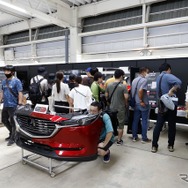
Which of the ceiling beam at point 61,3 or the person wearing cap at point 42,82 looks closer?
the person wearing cap at point 42,82

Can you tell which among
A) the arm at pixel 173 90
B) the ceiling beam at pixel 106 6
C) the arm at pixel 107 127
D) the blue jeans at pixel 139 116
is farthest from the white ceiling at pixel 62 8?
the arm at pixel 107 127

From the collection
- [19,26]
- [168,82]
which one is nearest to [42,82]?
[168,82]

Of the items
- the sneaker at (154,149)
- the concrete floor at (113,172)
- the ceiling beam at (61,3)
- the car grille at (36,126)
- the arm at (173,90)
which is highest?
the ceiling beam at (61,3)

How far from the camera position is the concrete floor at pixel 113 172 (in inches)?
90.2

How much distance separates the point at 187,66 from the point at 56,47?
6.10 meters

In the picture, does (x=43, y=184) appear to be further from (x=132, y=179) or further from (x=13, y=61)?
(x=13, y=61)

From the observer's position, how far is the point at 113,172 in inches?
101

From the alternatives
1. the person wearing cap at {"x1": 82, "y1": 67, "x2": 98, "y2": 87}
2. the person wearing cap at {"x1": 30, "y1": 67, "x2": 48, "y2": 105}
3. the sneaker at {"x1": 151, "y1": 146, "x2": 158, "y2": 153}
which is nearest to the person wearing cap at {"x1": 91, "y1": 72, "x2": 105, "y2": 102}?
the person wearing cap at {"x1": 82, "y1": 67, "x2": 98, "y2": 87}

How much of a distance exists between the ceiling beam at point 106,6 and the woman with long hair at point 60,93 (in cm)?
456

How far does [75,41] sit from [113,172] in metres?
6.64

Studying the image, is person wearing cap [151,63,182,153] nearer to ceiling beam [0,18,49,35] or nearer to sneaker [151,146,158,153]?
sneaker [151,146,158,153]

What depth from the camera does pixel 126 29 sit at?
713cm

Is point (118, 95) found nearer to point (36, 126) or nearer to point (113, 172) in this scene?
point (113, 172)

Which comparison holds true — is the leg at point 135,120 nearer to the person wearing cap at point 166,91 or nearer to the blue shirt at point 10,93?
the person wearing cap at point 166,91
